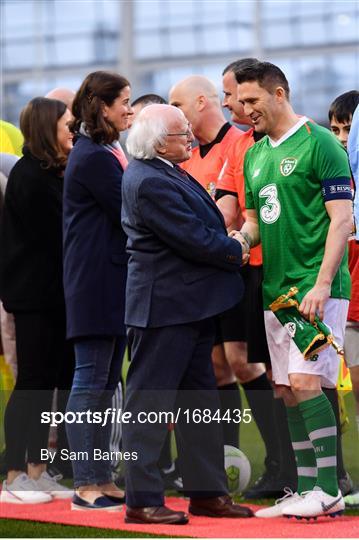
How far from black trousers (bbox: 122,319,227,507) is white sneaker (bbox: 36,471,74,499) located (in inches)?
29.2

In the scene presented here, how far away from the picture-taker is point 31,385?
5.63 meters

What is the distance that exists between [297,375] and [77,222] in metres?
→ 1.14

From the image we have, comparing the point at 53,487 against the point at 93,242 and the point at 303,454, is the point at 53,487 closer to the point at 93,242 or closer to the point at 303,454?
the point at 93,242

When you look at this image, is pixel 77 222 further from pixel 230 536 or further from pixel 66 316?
pixel 230 536

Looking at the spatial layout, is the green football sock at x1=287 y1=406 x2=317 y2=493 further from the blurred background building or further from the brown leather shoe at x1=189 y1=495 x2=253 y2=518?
the blurred background building

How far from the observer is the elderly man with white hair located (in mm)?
4824

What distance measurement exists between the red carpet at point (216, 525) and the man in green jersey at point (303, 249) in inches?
3.4

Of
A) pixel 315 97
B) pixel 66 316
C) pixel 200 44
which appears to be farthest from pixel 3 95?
pixel 66 316

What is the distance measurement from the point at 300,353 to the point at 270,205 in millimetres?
569

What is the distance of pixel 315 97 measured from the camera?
31109 mm

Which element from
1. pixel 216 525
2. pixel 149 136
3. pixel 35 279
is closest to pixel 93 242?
pixel 35 279

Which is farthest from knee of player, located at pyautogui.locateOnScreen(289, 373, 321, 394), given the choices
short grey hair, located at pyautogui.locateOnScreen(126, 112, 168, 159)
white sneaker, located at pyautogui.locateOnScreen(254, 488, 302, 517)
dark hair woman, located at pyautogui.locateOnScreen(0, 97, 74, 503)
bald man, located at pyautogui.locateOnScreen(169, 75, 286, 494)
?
dark hair woman, located at pyautogui.locateOnScreen(0, 97, 74, 503)

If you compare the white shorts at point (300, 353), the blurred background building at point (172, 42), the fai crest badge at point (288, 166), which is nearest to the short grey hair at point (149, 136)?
the fai crest badge at point (288, 166)

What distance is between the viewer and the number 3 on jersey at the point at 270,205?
490 centimetres
